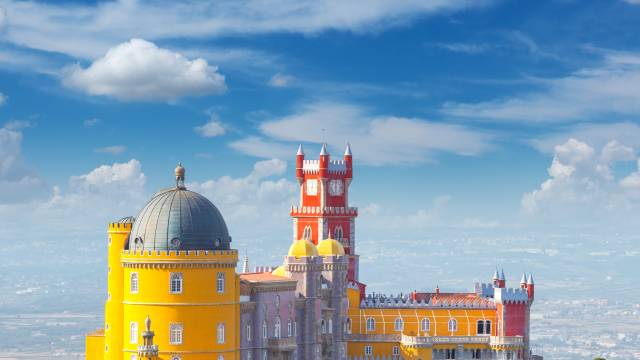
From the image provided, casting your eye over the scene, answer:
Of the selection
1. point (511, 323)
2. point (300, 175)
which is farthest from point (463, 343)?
point (300, 175)

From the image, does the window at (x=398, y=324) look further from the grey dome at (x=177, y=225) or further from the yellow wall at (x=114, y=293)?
the yellow wall at (x=114, y=293)

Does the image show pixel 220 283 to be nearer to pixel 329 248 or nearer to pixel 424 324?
pixel 329 248

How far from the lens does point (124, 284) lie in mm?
132750

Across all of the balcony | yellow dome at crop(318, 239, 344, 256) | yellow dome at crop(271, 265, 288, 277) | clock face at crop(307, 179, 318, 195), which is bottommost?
the balcony

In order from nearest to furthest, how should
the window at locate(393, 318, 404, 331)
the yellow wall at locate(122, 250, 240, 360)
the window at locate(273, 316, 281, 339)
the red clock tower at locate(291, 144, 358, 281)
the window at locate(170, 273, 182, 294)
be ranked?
the yellow wall at locate(122, 250, 240, 360) → the window at locate(170, 273, 182, 294) → the window at locate(273, 316, 281, 339) → the window at locate(393, 318, 404, 331) → the red clock tower at locate(291, 144, 358, 281)

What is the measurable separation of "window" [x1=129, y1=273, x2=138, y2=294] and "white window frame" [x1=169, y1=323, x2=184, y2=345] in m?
4.91

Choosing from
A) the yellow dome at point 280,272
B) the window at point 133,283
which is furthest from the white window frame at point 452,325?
the window at point 133,283

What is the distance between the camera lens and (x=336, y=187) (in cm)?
18138

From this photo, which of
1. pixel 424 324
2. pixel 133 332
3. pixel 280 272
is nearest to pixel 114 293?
pixel 133 332

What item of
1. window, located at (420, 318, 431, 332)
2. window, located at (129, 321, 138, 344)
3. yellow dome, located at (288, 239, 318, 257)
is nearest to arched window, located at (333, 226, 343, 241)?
window, located at (420, 318, 431, 332)

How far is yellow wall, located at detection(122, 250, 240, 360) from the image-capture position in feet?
425

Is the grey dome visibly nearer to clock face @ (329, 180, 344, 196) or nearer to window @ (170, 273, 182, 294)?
window @ (170, 273, 182, 294)

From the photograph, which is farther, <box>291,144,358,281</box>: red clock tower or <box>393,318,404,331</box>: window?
<box>291,144,358,281</box>: red clock tower

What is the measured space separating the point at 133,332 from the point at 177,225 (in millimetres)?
11048
